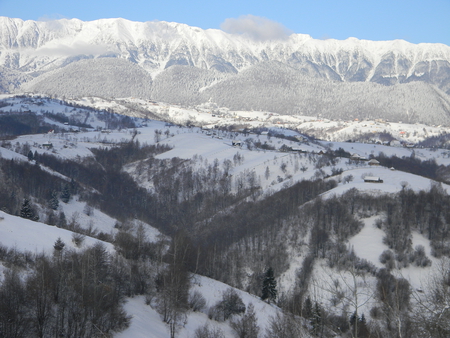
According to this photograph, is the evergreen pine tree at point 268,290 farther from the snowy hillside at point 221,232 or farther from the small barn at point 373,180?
the small barn at point 373,180

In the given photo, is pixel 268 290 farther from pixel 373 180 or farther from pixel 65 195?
pixel 65 195

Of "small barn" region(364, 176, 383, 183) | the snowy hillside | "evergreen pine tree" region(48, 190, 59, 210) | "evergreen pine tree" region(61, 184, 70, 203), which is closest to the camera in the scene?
the snowy hillside

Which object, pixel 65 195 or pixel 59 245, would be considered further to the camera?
pixel 65 195

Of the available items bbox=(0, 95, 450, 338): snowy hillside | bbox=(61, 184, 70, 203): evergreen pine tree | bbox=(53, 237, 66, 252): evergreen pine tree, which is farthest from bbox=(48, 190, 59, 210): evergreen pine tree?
bbox=(53, 237, 66, 252): evergreen pine tree

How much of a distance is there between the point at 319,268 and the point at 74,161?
88.7 metres

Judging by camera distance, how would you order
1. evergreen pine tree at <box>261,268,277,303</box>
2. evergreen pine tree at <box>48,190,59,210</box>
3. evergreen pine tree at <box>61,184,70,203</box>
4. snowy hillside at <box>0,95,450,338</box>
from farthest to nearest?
evergreen pine tree at <box>61,184,70,203</box>
evergreen pine tree at <box>48,190,59,210</box>
evergreen pine tree at <box>261,268,277,303</box>
snowy hillside at <box>0,95,450,338</box>

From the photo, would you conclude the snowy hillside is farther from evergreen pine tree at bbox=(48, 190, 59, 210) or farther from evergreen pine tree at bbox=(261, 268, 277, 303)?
evergreen pine tree at bbox=(261, 268, 277, 303)

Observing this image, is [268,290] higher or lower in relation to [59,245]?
lower

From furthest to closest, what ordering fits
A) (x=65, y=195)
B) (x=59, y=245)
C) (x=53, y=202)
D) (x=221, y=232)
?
(x=65, y=195), (x=221, y=232), (x=53, y=202), (x=59, y=245)

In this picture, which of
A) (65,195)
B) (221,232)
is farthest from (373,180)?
(65,195)

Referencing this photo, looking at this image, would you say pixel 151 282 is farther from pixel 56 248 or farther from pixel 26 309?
pixel 26 309

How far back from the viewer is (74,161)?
447 feet

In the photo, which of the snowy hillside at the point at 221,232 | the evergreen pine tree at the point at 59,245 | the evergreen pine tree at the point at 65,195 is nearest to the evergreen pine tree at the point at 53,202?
the snowy hillside at the point at 221,232

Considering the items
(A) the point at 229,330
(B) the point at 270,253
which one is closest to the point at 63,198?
(B) the point at 270,253
